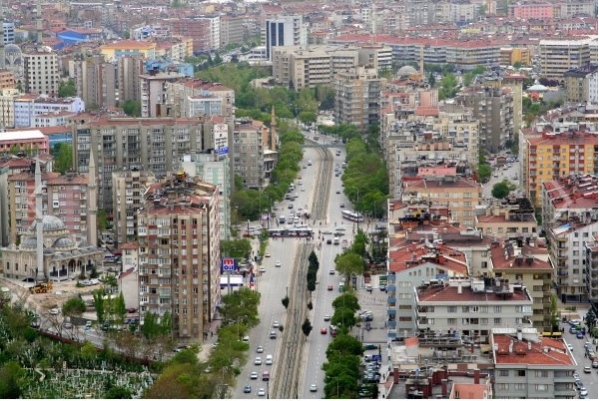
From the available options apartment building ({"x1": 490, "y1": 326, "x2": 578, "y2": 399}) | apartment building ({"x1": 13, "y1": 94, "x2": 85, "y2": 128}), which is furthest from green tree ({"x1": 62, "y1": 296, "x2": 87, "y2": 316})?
apartment building ({"x1": 13, "y1": 94, "x2": 85, "y2": 128})

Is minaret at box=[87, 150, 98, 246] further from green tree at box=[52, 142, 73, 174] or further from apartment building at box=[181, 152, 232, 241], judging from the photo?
green tree at box=[52, 142, 73, 174]

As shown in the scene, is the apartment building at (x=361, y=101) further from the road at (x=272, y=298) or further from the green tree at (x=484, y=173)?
the road at (x=272, y=298)

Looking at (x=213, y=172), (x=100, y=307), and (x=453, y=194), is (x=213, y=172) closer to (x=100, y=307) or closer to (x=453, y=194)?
(x=453, y=194)

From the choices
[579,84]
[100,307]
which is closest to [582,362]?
[100,307]

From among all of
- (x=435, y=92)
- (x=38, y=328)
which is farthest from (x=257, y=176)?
(x=38, y=328)

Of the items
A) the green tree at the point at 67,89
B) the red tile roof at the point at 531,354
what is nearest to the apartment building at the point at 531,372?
the red tile roof at the point at 531,354

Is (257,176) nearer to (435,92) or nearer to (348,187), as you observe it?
(348,187)
